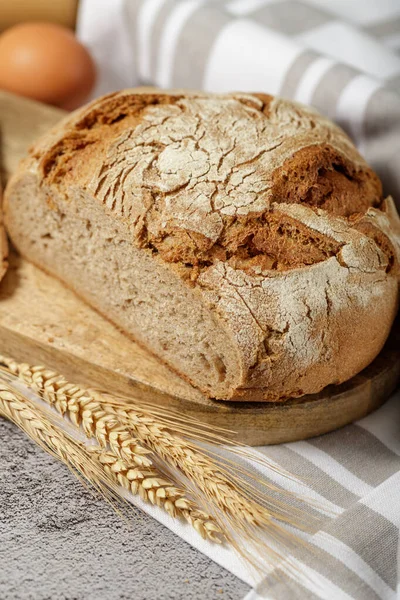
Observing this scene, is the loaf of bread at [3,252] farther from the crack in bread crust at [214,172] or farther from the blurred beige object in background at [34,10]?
the blurred beige object in background at [34,10]

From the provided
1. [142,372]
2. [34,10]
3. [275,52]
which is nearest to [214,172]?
[142,372]

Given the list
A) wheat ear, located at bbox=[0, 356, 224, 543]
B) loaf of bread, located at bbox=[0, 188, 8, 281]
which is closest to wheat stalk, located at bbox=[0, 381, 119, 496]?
wheat ear, located at bbox=[0, 356, 224, 543]

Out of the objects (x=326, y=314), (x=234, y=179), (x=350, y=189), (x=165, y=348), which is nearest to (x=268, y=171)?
(x=234, y=179)

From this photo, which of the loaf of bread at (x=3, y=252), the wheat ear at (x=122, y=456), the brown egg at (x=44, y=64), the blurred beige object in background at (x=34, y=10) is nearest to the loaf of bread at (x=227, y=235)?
the loaf of bread at (x=3, y=252)

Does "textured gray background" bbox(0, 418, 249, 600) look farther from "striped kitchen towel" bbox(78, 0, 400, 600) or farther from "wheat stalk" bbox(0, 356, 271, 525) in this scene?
"wheat stalk" bbox(0, 356, 271, 525)

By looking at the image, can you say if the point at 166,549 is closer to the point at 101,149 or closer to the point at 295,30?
the point at 101,149

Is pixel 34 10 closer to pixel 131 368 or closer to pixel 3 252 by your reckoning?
pixel 3 252
